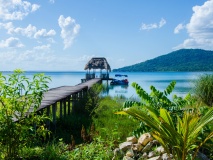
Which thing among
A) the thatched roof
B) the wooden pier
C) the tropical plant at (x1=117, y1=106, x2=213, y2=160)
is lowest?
the wooden pier

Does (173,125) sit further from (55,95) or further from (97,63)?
(97,63)

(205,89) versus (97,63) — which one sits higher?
(97,63)

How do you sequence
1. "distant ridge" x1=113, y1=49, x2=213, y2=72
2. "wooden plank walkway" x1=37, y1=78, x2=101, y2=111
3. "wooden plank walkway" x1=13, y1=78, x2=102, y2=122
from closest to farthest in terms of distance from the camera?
"wooden plank walkway" x1=13, y1=78, x2=102, y2=122
"wooden plank walkway" x1=37, y1=78, x2=101, y2=111
"distant ridge" x1=113, y1=49, x2=213, y2=72

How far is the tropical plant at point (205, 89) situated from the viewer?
15602 mm

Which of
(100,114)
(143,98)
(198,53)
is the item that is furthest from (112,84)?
(198,53)

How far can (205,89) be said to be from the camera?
51.8ft

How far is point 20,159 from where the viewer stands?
226 inches

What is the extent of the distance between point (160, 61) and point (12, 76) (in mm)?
179375

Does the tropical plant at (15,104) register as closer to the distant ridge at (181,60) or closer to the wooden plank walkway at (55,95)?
the wooden plank walkway at (55,95)

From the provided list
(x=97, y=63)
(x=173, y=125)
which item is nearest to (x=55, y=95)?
(x=173, y=125)

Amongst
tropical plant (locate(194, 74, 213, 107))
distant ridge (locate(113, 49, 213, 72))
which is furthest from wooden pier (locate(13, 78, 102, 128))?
distant ridge (locate(113, 49, 213, 72))

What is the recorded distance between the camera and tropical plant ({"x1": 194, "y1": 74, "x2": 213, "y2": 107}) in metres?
15.6

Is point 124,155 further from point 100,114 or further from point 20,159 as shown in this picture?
point 100,114

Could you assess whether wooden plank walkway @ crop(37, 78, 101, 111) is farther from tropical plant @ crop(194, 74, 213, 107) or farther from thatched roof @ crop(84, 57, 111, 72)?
thatched roof @ crop(84, 57, 111, 72)
